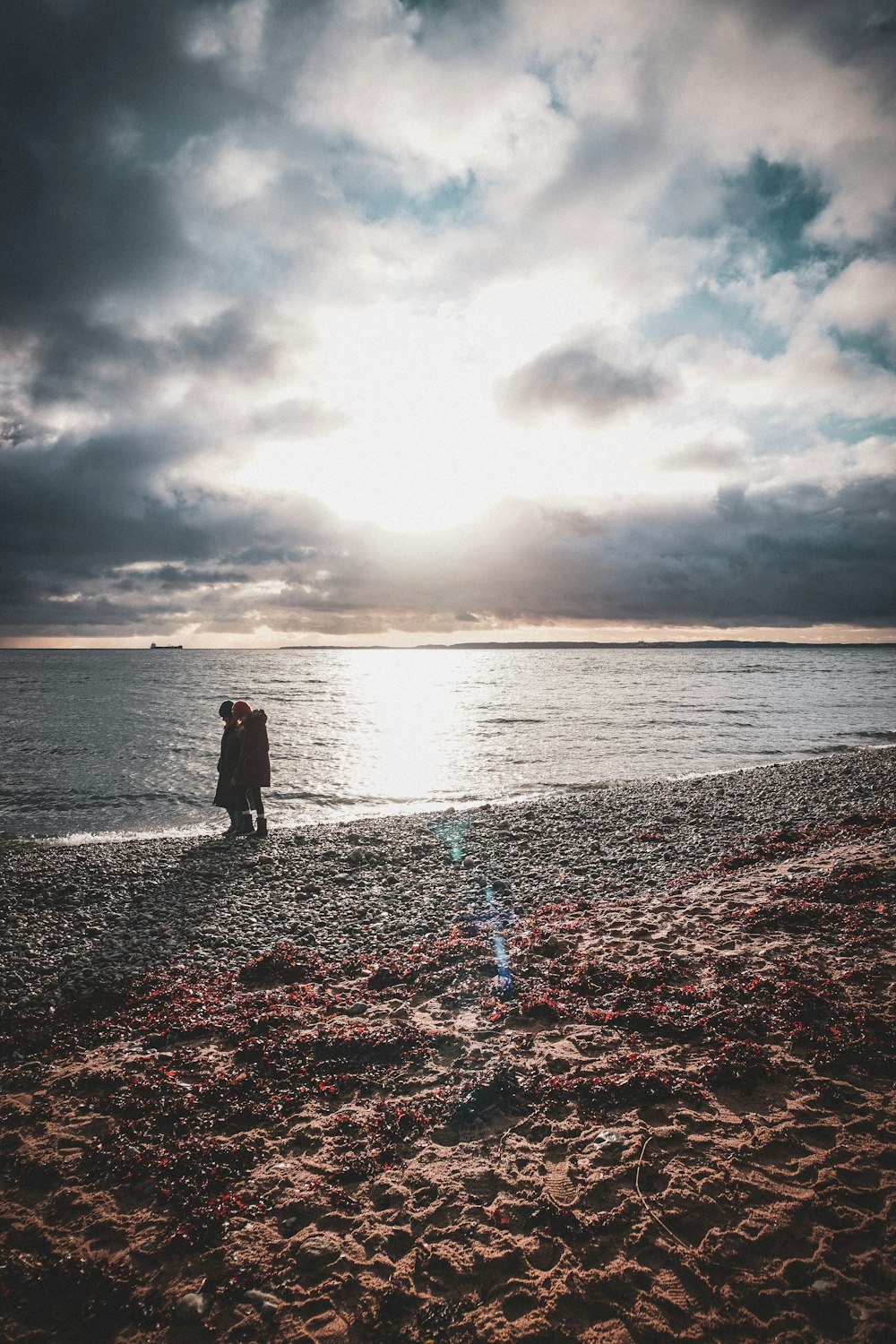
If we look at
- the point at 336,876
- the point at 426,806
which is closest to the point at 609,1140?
the point at 336,876

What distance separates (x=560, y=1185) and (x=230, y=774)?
1402cm

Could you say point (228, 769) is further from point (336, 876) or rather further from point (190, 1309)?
point (190, 1309)

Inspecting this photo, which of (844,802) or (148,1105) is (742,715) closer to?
(844,802)

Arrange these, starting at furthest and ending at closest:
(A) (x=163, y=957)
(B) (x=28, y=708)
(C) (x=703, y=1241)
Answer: (B) (x=28, y=708) < (A) (x=163, y=957) < (C) (x=703, y=1241)

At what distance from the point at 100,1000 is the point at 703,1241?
8.15m

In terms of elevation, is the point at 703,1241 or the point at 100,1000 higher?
the point at 703,1241

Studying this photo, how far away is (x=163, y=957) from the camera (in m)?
9.90

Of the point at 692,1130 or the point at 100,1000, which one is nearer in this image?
the point at 692,1130

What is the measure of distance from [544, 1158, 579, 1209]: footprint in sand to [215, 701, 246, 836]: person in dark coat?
13509 millimetres

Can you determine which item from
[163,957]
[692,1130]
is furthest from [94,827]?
[692,1130]

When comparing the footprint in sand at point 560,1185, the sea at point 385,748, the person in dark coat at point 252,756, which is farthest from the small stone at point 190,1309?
the sea at point 385,748

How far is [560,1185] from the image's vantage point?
4867mm

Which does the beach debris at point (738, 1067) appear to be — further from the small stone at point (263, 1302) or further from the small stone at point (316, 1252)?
the small stone at point (263, 1302)

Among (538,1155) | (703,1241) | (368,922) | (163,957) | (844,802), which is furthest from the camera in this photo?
(844,802)
